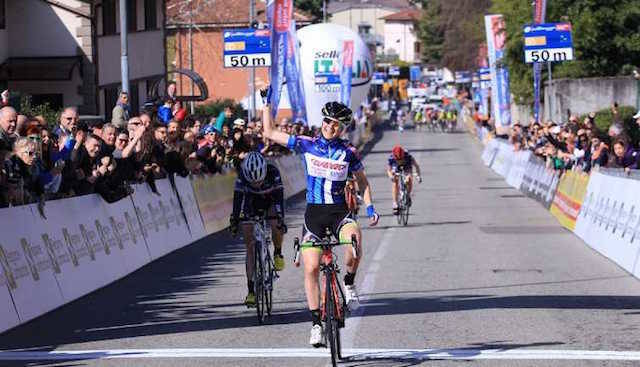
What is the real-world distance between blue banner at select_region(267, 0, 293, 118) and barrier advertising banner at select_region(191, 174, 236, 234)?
35.8 feet

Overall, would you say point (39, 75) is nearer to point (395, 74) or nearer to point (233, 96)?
point (233, 96)

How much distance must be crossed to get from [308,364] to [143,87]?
110 ft

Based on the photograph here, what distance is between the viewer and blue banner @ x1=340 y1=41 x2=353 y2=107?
59812mm

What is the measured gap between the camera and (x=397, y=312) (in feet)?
40.5

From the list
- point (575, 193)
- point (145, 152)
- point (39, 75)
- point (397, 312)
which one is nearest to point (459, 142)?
point (39, 75)

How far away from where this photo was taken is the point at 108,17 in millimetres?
37562

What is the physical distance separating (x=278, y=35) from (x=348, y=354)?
27.3 meters

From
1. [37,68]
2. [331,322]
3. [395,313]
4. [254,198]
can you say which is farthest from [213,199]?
[331,322]

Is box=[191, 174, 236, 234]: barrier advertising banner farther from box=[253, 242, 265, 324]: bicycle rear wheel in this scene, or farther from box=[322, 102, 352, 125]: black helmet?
box=[322, 102, 352, 125]: black helmet

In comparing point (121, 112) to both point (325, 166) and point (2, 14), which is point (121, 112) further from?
point (2, 14)

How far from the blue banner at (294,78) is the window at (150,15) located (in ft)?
15.6

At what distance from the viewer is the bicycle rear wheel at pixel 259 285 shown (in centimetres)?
1174

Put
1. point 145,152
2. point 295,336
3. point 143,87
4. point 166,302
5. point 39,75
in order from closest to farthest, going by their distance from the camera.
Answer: point 295,336 < point 166,302 < point 145,152 < point 39,75 < point 143,87

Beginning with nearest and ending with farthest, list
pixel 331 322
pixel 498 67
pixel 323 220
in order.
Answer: pixel 331 322 → pixel 323 220 → pixel 498 67
